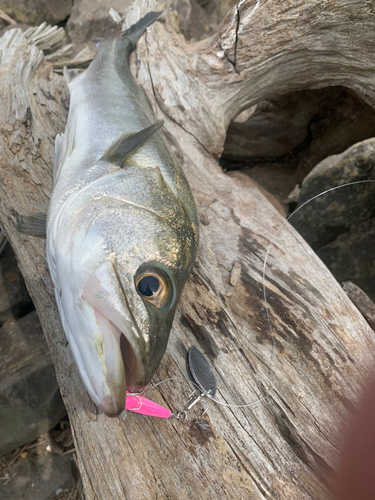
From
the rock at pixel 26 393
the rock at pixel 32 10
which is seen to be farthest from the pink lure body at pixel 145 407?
the rock at pixel 32 10

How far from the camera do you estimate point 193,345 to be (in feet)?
6.29

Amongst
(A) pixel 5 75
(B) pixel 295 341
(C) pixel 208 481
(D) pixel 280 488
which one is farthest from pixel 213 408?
(A) pixel 5 75

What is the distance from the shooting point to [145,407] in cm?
168

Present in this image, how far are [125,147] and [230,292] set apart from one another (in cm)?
112

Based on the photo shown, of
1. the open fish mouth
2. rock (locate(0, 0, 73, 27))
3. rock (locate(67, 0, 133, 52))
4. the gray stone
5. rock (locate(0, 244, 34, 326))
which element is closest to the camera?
the open fish mouth

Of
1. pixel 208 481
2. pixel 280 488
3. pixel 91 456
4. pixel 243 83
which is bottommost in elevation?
pixel 280 488

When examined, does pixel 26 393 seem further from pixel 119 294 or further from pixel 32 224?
pixel 119 294

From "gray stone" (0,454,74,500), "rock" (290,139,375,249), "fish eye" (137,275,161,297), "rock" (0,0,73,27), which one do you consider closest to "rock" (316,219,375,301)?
"rock" (290,139,375,249)

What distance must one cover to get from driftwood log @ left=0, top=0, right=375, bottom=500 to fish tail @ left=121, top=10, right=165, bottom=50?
8 cm

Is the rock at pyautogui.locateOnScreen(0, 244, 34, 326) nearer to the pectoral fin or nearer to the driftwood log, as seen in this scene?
the driftwood log

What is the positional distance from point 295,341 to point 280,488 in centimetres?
74

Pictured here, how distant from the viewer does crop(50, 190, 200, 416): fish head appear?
132 cm

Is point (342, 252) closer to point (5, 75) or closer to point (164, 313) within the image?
point (164, 313)

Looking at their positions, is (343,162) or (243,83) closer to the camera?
(243,83)
